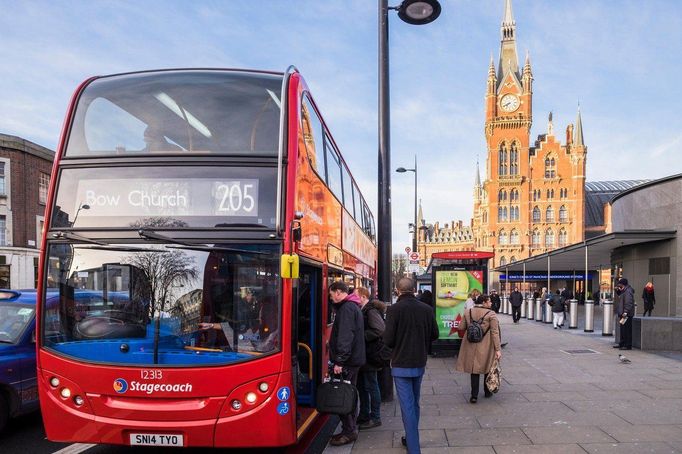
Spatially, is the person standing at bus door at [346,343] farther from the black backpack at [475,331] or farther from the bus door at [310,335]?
the black backpack at [475,331]

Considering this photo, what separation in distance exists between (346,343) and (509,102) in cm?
10068

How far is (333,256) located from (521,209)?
93477 mm

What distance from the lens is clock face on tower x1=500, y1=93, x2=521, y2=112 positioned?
321 ft

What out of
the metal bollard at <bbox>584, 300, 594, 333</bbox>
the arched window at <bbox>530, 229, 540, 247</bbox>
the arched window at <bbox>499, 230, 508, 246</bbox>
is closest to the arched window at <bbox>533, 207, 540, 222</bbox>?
the arched window at <bbox>530, 229, 540, 247</bbox>

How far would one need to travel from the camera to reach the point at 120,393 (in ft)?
15.1

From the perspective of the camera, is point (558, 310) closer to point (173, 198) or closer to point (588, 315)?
point (588, 315)

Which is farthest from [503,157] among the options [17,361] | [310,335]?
[17,361]

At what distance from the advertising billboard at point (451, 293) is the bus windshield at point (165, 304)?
861 cm

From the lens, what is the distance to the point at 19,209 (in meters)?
31.2

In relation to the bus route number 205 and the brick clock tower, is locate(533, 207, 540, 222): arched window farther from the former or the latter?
the bus route number 205

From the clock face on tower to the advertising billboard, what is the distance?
92139mm

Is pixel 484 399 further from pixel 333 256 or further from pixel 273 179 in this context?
pixel 273 179

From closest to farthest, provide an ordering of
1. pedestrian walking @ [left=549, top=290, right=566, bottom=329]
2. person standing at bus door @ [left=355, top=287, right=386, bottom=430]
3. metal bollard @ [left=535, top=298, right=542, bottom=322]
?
1. person standing at bus door @ [left=355, top=287, right=386, bottom=430]
2. pedestrian walking @ [left=549, top=290, right=566, bottom=329]
3. metal bollard @ [left=535, top=298, right=542, bottom=322]

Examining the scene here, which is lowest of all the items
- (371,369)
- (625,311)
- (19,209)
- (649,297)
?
(649,297)
